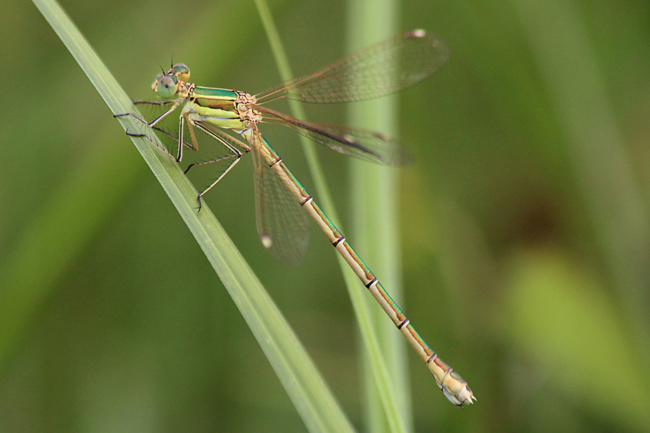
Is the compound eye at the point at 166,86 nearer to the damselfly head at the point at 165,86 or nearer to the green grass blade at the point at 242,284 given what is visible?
the damselfly head at the point at 165,86

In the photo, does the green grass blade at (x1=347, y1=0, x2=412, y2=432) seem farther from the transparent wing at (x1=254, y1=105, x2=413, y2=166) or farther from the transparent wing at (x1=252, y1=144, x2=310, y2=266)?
the transparent wing at (x1=252, y1=144, x2=310, y2=266)

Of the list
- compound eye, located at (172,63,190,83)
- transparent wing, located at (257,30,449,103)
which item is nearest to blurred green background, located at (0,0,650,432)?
compound eye, located at (172,63,190,83)

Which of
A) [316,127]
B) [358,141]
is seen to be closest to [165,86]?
[316,127]

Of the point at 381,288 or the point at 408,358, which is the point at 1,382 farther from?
the point at 408,358

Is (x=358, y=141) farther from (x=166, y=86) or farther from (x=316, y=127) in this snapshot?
(x=166, y=86)

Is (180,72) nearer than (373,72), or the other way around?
(180,72)

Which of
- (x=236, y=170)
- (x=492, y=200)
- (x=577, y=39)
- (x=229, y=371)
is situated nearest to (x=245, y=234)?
(x=236, y=170)
